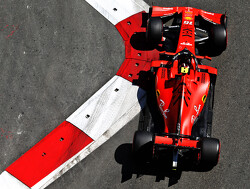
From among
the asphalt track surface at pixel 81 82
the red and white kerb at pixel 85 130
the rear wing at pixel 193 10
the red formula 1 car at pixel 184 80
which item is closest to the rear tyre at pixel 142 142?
the red formula 1 car at pixel 184 80

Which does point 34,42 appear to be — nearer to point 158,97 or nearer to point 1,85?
point 1,85

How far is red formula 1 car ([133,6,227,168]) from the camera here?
310 inches

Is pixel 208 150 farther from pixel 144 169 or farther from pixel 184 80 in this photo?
pixel 144 169

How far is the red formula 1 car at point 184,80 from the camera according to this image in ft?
25.9

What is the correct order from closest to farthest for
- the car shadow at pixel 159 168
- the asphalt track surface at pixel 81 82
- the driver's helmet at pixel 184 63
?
the driver's helmet at pixel 184 63 → the car shadow at pixel 159 168 → the asphalt track surface at pixel 81 82

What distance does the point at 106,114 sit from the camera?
30.4ft

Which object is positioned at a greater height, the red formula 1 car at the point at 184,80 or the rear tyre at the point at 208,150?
the red formula 1 car at the point at 184,80

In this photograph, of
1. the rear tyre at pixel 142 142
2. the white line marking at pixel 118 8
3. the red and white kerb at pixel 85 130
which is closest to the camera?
the rear tyre at pixel 142 142

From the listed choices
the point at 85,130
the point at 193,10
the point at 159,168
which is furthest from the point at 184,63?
the point at 85,130

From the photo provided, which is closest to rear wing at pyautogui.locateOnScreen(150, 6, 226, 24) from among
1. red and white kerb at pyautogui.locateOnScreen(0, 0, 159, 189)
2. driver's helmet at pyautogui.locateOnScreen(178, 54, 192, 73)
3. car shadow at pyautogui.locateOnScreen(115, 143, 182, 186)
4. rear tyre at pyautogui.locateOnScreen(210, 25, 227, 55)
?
rear tyre at pyautogui.locateOnScreen(210, 25, 227, 55)

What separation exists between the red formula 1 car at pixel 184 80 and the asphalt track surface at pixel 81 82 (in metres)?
0.58

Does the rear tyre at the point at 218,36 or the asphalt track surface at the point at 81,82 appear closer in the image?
the asphalt track surface at the point at 81,82

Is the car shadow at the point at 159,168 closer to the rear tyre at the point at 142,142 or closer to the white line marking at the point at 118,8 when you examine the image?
the rear tyre at the point at 142,142

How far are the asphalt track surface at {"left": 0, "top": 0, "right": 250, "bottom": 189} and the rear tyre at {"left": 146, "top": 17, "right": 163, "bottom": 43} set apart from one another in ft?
3.22
